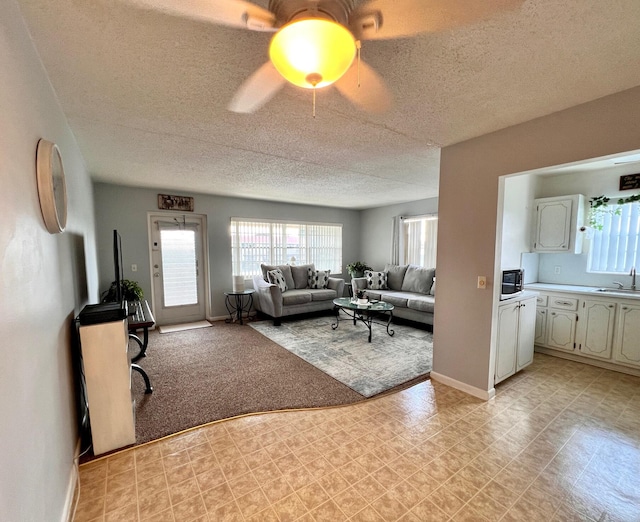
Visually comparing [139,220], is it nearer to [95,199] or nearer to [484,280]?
[95,199]

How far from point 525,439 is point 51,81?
153 inches

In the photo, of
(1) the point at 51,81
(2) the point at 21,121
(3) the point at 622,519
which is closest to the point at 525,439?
(3) the point at 622,519

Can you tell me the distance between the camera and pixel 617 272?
3484 mm

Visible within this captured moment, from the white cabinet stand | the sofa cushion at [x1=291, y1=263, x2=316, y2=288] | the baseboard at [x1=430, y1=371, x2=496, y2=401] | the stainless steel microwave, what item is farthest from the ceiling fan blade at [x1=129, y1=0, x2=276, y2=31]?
the sofa cushion at [x1=291, y1=263, x2=316, y2=288]

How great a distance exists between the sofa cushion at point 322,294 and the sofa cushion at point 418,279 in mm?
1437

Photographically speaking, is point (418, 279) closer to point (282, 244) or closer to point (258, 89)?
point (282, 244)

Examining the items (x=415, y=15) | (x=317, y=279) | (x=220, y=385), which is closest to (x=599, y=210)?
(x=415, y=15)

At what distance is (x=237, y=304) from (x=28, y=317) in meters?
4.28

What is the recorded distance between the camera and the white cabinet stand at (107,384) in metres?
1.84

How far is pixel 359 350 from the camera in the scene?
369 cm

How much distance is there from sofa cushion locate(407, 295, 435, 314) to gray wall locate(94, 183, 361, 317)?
2987 mm

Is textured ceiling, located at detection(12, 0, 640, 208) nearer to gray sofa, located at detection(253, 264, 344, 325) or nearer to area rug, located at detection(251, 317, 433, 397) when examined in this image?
area rug, located at detection(251, 317, 433, 397)

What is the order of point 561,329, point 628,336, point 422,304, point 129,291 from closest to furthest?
point 628,336
point 561,329
point 129,291
point 422,304

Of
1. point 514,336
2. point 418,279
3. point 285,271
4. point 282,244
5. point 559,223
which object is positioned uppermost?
point 559,223
